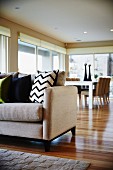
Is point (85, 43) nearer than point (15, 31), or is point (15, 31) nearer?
point (15, 31)

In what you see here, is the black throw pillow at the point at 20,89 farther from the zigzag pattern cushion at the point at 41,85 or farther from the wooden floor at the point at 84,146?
the wooden floor at the point at 84,146

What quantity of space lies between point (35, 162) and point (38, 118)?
0.50 m

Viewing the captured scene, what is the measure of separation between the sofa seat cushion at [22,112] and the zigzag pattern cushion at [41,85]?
0.43m

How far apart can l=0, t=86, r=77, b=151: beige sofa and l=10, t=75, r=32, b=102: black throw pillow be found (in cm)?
45

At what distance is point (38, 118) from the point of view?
256cm

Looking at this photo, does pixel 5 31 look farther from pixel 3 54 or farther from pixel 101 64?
pixel 101 64

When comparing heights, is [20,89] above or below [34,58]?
below

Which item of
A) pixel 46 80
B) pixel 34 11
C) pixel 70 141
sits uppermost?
pixel 34 11

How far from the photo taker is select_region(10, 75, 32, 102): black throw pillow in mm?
3236

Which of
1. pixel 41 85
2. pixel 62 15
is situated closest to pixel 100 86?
pixel 62 15

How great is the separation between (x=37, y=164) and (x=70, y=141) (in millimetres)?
934

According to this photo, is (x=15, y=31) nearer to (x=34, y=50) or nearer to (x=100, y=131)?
(x=34, y=50)

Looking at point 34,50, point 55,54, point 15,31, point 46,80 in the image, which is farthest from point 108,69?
point 46,80

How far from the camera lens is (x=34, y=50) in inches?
307
